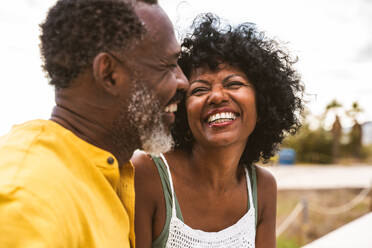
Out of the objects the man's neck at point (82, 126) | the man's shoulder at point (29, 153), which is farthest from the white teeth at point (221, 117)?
the man's shoulder at point (29, 153)

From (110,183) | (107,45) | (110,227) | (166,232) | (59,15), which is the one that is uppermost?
(59,15)

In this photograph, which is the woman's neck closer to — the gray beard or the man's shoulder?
the gray beard

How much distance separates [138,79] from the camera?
4.83 feet

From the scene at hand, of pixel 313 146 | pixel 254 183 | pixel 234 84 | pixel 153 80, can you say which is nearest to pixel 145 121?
pixel 153 80

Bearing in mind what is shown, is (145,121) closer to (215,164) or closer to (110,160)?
(110,160)

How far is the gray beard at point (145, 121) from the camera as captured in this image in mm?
1475

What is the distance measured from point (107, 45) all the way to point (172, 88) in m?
0.37

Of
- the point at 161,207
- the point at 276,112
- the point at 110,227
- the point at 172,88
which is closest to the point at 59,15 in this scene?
the point at 172,88

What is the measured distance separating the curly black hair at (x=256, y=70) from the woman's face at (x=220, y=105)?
73 mm

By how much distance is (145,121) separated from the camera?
60.4 inches

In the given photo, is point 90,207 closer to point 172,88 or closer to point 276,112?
point 172,88

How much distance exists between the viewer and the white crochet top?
85.3 inches

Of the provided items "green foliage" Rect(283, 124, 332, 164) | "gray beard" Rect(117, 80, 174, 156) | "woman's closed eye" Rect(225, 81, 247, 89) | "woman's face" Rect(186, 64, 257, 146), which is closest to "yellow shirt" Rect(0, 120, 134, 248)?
"gray beard" Rect(117, 80, 174, 156)

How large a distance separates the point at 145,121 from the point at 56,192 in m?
0.54
